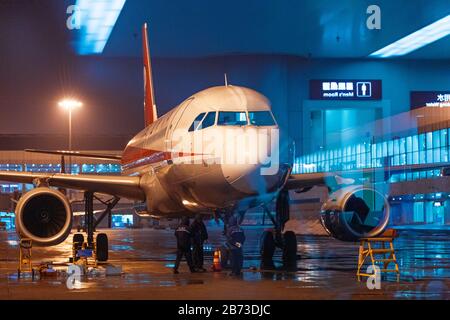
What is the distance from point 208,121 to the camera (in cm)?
1762

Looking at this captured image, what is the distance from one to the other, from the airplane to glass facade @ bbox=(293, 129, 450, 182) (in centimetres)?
4218

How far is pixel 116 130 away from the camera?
224 ft

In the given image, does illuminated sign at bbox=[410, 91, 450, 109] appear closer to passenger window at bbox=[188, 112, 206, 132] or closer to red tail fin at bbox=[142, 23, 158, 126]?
red tail fin at bbox=[142, 23, 158, 126]

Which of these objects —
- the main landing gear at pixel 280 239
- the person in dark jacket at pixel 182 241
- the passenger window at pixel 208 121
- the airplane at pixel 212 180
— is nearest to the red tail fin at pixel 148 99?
the airplane at pixel 212 180

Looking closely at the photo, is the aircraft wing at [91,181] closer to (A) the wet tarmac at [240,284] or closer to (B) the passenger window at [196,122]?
(A) the wet tarmac at [240,284]

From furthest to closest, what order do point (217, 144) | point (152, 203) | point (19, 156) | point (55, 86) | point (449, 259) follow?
point (19, 156), point (55, 86), point (449, 259), point (152, 203), point (217, 144)

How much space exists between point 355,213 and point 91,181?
7.17 m

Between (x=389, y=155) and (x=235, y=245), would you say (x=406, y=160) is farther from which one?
(x=235, y=245)

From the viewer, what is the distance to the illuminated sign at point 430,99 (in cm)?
6783

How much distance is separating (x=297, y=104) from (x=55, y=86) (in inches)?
787

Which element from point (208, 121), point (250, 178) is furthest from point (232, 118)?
point (250, 178)

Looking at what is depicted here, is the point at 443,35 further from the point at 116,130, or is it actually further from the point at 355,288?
the point at 355,288

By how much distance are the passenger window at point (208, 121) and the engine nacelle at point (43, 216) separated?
4118mm
